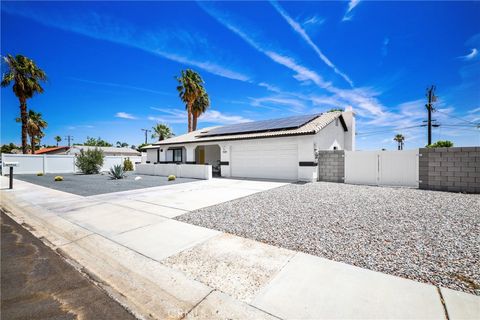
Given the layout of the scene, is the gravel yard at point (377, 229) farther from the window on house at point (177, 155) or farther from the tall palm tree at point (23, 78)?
the tall palm tree at point (23, 78)

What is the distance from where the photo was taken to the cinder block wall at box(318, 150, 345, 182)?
13068 mm

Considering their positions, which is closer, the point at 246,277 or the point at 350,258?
the point at 246,277

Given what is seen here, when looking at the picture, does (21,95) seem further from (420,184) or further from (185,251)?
(420,184)

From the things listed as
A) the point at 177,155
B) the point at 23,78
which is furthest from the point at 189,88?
the point at 23,78

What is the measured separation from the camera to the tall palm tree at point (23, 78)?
22969 millimetres

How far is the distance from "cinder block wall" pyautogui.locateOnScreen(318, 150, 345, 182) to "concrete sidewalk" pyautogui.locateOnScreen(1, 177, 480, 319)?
34.8 ft

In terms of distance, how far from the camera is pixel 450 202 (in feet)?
24.7

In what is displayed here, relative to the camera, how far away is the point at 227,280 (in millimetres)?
3102

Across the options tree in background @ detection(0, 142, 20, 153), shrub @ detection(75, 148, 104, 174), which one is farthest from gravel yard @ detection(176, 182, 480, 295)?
tree in background @ detection(0, 142, 20, 153)

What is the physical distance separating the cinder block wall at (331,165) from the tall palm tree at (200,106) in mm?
23827

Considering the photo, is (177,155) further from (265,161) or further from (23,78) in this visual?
(23,78)

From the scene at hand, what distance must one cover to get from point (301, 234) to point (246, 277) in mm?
2012

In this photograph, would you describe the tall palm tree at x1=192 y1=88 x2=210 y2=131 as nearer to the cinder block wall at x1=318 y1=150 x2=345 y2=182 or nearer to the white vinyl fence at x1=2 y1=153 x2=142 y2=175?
the white vinyl fence at x1=2 y1=153 x2=142 y2=175

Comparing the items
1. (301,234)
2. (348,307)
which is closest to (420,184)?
(301,234)
